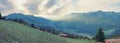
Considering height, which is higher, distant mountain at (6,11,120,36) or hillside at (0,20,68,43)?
distant mountain at (6,11,120,36)

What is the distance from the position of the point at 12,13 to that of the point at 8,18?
207mm

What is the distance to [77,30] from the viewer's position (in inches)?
525

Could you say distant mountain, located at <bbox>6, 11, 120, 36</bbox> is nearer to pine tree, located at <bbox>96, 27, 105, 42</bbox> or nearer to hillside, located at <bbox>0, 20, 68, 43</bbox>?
pine tree, located at <bbox>96, 27, 105, 42</bbox>

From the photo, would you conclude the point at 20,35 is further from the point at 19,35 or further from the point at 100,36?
the point at 100,36

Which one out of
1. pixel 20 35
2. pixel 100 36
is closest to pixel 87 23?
pixel 100 36

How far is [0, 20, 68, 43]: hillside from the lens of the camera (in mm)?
8742

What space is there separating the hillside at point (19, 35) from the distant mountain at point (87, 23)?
126 centimetres

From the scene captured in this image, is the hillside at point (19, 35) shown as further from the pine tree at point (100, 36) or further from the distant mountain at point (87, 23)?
the pine tree at point (100, 36)

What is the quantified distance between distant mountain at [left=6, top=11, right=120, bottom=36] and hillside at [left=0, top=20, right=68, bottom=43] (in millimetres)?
1264

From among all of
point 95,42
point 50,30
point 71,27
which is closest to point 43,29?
point 50,30

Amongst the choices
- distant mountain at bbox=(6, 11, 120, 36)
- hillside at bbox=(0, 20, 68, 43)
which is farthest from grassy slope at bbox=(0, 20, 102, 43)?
distant mountain at bbox=(6, 11, 120, 36)

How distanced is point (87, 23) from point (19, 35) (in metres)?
4.68

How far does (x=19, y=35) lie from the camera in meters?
9.41

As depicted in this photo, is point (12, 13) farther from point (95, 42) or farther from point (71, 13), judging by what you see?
point (95, 42)
